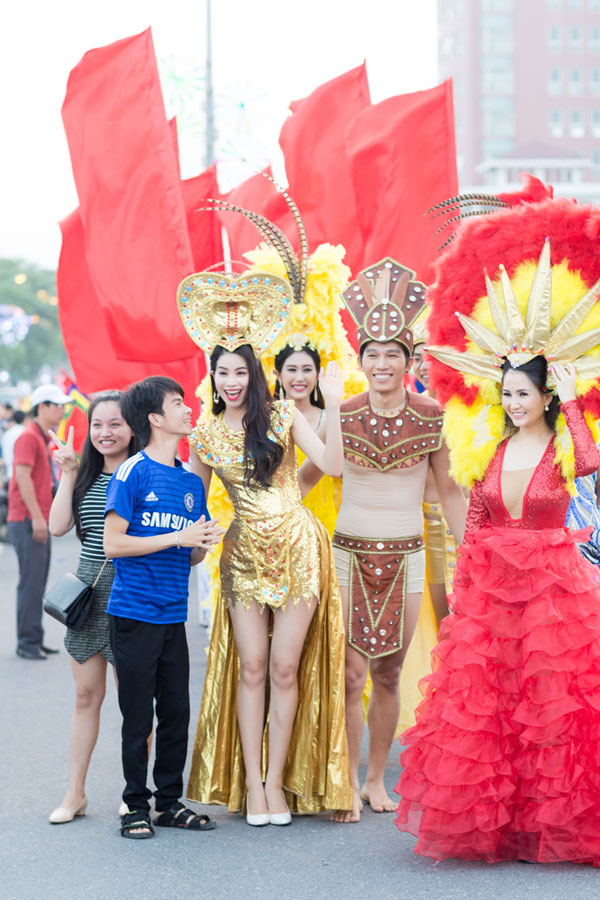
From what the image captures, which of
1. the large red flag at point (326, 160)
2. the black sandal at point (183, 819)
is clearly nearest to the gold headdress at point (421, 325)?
the black sandal at point (183, 819)

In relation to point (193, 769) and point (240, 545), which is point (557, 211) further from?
point (193, 769)

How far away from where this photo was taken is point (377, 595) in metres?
4.89

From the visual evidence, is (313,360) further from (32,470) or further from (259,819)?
(32,470)

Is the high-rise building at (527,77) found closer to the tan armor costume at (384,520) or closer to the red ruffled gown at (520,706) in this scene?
the tan armor costume at (384,520)

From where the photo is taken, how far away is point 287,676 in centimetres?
462

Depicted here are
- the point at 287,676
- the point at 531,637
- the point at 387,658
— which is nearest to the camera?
the point at 531,637

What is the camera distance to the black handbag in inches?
183

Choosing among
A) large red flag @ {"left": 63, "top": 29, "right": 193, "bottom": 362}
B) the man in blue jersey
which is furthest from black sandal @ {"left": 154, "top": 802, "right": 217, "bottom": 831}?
large red flag @ {"left": 63, "top": 29, "right": 193, "bottom": 362}

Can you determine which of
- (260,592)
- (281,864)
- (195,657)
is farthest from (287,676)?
(195,657)

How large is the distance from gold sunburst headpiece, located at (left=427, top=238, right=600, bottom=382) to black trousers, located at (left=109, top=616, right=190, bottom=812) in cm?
161

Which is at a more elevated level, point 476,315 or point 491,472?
point 476,315

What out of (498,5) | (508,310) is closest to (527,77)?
(498,5)

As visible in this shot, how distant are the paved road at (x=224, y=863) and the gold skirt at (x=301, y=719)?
134mm

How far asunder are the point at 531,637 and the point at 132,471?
1.61 metres
